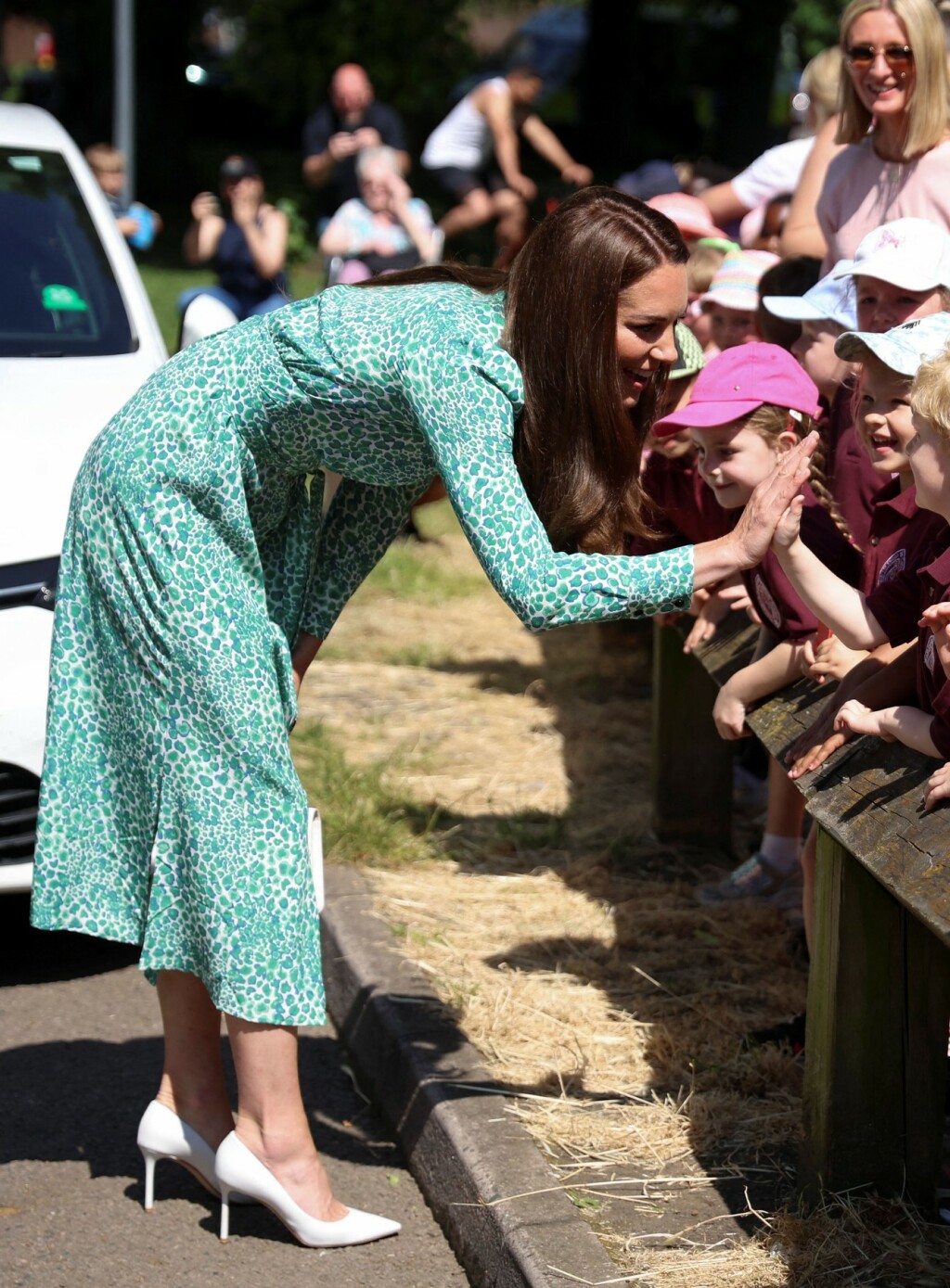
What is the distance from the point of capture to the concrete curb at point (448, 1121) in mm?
3064

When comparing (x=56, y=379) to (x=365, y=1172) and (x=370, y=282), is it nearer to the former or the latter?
(x=370, y=282)

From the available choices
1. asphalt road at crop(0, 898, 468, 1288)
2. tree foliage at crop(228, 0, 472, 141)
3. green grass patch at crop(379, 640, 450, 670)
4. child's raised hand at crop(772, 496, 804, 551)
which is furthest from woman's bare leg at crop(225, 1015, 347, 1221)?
tree foliage at crop(228, 0, 472, 141)

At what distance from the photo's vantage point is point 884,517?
3350 mm

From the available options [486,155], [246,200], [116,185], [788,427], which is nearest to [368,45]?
[116,185]

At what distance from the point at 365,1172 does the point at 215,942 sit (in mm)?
811

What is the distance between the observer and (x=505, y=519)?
284 cm

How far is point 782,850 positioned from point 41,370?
2657 millimetres

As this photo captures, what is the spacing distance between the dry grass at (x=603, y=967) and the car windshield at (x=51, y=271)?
5.82 feet

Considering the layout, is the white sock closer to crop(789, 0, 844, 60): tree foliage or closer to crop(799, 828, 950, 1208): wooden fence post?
crop(799, 828, 950, 1208): wooden fence post

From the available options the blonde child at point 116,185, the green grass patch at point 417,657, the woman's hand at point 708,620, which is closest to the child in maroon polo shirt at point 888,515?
the woman's hand at point 708,620

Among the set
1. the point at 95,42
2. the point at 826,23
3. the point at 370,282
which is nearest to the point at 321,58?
the point at 95,42

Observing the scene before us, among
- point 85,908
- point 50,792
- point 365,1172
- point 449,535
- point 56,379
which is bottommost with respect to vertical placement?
point 449,535

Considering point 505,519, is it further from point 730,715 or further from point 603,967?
point 603,967

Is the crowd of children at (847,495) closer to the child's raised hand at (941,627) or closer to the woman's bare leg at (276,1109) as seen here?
the child's raised hand at (941,627)
